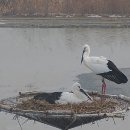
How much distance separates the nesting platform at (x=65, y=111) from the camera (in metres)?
9.88

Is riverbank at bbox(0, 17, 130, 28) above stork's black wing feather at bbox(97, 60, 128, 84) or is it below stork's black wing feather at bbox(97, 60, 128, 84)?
below

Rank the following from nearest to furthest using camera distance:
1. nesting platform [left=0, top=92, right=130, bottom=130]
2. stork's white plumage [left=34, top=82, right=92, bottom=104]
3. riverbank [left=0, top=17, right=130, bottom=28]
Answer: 1. nesting platform [left=0, top=92, right=130, bottom=130]
2. stork's white plumage [left=34, top=82, right=92, bottom=104]
3. riverbank [left=0, top=17, right=130, bottom=28]

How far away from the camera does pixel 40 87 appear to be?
19219 mm

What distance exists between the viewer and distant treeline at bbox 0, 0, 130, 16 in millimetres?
58969

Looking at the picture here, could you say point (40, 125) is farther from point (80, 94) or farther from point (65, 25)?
point (65, 25)

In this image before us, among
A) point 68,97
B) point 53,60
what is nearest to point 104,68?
point 68,97

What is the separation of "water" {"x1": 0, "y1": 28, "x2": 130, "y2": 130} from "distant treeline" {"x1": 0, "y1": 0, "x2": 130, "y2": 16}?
54.2ft

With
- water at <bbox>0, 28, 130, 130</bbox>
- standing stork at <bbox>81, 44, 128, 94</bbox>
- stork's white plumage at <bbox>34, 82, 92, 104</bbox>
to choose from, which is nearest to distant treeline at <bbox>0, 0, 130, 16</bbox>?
water at <bbox>0, 28, 130, 130</bbox>

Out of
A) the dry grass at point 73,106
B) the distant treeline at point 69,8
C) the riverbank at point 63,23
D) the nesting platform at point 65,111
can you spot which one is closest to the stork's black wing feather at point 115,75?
the nesting platform at point 65,111

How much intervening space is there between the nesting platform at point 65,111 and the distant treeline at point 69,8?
48085 millimetres

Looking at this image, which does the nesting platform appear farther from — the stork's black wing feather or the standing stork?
the standing stork

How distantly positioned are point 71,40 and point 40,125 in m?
20.1

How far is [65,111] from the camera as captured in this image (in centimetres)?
991

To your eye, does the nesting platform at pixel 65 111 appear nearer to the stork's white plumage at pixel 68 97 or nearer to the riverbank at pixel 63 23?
the stork's white plumage at pixel 68 97
